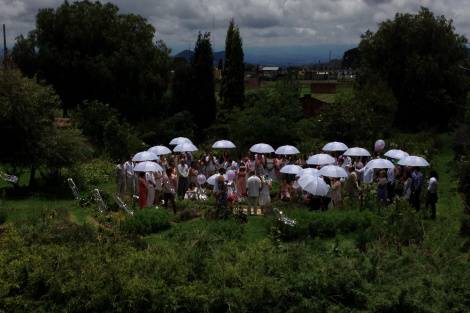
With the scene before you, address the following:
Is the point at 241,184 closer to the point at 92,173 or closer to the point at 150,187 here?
the point at 150,187

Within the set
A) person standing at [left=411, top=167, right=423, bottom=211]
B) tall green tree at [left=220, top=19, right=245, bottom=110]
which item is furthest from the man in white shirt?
tall green tree at [left=220, top=19, right=245, bottom=110]

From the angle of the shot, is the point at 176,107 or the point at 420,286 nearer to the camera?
the point at 420,286

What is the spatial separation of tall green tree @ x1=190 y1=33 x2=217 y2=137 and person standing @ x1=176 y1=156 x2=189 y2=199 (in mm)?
16587

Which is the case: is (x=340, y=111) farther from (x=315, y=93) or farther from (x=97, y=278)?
(x=315, y=93)

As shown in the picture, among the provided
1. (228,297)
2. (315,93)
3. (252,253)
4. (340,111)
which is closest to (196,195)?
(252,253)

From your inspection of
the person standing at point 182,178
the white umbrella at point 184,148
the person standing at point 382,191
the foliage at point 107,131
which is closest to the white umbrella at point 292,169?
the person standing at point 382,191

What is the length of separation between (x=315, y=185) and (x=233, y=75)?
868 inches

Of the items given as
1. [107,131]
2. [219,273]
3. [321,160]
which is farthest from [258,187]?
[107,131]

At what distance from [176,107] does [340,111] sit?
13.2 metres

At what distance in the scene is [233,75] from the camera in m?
37.5

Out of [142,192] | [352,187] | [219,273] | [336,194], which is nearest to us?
[219,273]

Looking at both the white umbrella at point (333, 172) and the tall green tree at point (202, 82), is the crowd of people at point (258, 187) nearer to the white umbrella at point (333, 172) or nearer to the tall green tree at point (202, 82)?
the white umbrella at point (333, 172)

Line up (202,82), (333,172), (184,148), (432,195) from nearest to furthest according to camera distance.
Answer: (432,195), (333,172), (184,148), (202,82)

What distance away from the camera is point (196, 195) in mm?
19328
